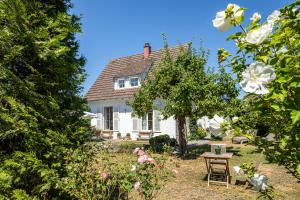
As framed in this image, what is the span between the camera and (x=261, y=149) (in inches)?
85.1

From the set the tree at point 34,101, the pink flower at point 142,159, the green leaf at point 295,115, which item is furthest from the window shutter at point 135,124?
the green leaf at point 295,115

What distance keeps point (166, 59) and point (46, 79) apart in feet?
31.9

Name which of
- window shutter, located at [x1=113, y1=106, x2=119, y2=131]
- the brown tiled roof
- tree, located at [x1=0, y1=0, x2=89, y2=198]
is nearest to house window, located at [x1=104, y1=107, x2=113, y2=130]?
window shutter, located at [x1=113, y1=106, x2=119, y2=131]

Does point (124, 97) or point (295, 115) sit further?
point (124, 97)

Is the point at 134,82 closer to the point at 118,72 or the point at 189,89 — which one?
the point at 118,72

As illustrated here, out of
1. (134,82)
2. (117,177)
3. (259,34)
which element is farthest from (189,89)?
(134,82)

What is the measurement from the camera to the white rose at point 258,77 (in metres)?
1.63

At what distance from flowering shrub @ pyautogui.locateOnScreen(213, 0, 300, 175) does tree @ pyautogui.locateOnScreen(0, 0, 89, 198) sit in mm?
3771

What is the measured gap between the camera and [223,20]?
1.97 meters

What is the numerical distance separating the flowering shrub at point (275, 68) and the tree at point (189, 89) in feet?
34.2

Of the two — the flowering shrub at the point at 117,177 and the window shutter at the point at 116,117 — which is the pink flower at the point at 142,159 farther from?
the window shutter at the point at 116,117

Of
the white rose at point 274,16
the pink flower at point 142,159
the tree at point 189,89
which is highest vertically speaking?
→ the tree at point 189,89

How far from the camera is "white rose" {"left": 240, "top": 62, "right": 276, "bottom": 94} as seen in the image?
163cm

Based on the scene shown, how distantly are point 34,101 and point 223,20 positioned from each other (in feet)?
13.1
